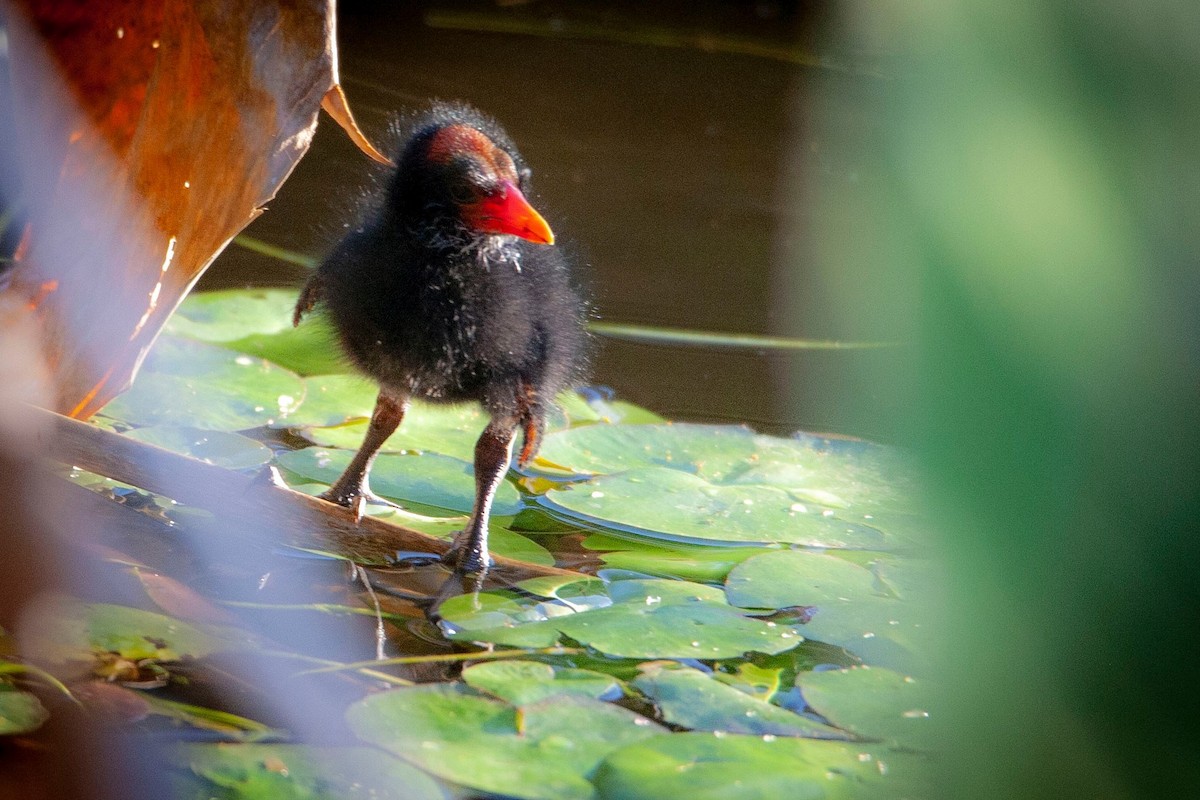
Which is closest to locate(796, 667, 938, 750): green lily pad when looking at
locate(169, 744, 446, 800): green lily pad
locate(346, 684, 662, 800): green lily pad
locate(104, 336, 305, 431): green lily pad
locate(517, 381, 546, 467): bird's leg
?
locate(346, 684, 662, 800): green lily pad

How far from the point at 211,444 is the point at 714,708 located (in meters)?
0.90

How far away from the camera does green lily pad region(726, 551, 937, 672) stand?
4.48 feet

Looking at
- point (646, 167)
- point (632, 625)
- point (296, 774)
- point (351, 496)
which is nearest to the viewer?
point (296, 774)

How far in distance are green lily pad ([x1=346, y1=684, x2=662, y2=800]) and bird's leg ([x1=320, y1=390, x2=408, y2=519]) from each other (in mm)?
559

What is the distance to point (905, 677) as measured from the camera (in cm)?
122

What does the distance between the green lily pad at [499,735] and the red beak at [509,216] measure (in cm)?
63

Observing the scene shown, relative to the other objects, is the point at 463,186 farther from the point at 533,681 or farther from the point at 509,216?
the point at 533,681

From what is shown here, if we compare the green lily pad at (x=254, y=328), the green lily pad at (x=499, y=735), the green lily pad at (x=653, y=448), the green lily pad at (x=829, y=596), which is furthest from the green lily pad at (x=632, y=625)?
the green lily pad at (x=254, y=328)

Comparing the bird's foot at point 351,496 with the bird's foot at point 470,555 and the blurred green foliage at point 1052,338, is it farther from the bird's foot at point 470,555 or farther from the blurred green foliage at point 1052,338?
the blurred green foliage at point 1052,338

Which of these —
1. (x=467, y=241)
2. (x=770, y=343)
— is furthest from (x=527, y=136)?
(x=467, y=241)

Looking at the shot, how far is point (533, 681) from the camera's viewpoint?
48.1 inches

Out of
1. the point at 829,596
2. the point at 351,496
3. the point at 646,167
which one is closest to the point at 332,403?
the point at 351,496

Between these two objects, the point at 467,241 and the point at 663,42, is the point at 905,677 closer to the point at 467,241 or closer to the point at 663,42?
the point at 467,241

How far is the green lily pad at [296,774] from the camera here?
99 cm
